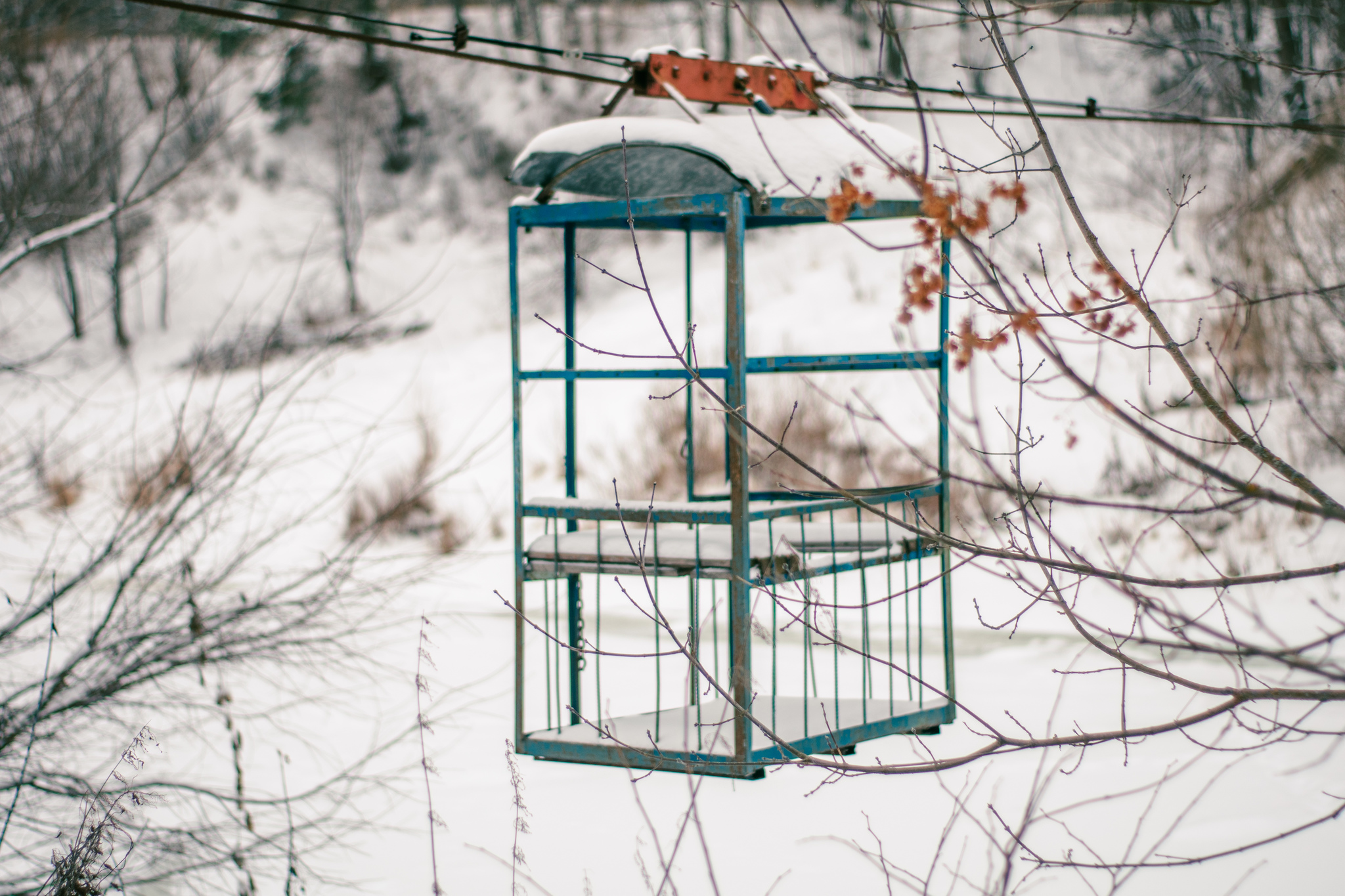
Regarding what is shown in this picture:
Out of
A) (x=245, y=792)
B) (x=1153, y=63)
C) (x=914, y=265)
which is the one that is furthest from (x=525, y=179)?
(x=1153, y=63)

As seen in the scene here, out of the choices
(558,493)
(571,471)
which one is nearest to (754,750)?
(571,471)

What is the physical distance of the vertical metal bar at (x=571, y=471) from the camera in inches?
171

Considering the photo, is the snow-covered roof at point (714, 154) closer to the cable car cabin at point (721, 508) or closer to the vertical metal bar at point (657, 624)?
the cable car cabin at point (721, 508)

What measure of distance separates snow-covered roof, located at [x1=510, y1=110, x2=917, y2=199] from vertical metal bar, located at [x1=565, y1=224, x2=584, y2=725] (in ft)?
1.39

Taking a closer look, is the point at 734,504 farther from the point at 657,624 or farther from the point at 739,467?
the point at 657,624

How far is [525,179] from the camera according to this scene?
12.8 ft

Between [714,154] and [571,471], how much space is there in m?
1.63

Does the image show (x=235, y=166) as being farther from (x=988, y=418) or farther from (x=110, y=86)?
(x=110, y=86)

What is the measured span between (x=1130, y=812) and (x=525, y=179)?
3.10 meters

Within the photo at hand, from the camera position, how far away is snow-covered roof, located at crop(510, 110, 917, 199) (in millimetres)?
3539

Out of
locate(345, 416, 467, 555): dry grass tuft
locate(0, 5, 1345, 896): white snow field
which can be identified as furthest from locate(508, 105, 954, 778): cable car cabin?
locate(345, 416, 467, 555): dry grass tuft

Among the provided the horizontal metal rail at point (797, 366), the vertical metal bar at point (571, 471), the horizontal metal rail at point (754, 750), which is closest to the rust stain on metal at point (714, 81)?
the vertical metal bar at point (571, 471)

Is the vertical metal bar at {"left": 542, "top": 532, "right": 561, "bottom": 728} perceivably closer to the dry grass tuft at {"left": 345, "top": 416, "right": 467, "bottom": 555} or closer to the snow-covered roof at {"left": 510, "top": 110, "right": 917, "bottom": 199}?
the snow-covered roof at {"left": 510, "top": 110, "right": 917, "bottom": 199}

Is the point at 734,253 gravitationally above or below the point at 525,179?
below
